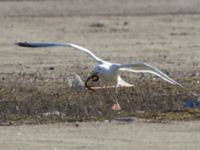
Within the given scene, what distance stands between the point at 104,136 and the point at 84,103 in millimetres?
1967

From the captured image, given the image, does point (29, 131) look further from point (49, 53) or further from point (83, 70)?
point (49, 53)

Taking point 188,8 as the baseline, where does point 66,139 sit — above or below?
above

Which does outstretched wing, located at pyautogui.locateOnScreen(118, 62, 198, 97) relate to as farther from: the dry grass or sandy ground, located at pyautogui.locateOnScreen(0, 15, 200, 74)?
sandy ground, located at pyautogui.locateOnScreen(0, 15, 200, 74)

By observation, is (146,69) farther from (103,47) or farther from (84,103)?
(103,47)

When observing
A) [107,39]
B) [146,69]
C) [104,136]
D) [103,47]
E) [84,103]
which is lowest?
[107,39]

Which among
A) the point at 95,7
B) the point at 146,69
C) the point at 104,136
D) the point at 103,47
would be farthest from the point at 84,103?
the point at 95,7

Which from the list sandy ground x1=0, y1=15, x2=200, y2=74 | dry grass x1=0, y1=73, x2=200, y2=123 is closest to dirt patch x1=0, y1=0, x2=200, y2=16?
sandy ground x1=0, y1=15, x2=200, y2=74

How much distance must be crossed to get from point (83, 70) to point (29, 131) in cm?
548

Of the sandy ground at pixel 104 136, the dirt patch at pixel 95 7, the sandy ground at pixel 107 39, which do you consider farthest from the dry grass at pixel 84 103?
the dirt patch at pixel 95 7

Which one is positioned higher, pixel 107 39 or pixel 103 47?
pixel 103 47

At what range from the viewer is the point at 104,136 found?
14016 millimetres

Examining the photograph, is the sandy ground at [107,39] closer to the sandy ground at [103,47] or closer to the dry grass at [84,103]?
the sandy ground at [103,47]

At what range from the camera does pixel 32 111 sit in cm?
1565

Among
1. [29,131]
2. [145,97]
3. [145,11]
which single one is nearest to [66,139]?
[29,131]
